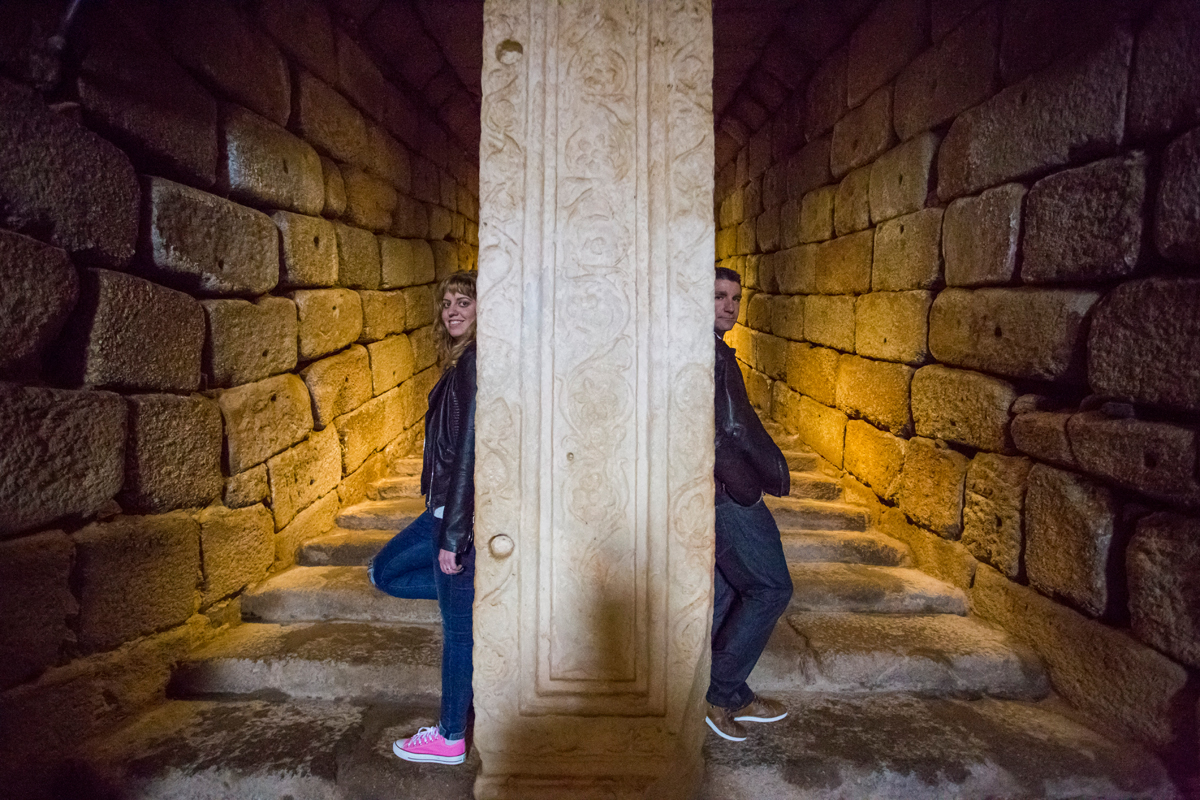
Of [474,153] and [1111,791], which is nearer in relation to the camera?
[1111,791]

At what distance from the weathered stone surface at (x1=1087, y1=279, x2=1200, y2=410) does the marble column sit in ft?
4.92

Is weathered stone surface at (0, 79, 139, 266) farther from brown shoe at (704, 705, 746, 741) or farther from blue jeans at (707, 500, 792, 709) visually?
brown shoe at (704, 705, 746, 741)

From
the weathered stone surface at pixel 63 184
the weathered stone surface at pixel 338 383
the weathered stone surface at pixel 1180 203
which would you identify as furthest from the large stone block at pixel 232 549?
the weathered stone surface at pixel 1180 203

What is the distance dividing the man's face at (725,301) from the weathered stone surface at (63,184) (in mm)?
2150

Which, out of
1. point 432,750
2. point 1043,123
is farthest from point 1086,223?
point 432,750

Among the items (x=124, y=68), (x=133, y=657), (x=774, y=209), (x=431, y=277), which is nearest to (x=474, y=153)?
(x=431, y=277)

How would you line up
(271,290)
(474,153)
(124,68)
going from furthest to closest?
(474,153)
(271,290)
(124,68)

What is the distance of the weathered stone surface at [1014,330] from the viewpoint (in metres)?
2.46

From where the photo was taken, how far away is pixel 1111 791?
6.72 feet

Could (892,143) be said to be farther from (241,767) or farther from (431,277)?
(241,767)

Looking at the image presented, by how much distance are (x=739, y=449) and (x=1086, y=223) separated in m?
1.55

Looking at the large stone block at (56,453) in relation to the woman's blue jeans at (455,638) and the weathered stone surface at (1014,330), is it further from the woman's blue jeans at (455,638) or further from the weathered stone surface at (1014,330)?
the weathered stone surface at (1014,330)

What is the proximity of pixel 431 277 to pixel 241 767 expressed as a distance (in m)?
4.07

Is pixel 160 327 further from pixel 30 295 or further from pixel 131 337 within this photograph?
pixel 30 295
